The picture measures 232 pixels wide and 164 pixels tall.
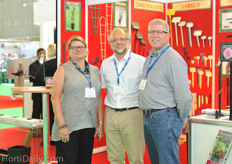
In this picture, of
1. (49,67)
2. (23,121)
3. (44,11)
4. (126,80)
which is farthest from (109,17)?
(126,80)

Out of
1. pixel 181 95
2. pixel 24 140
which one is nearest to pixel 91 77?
pixel 181 95

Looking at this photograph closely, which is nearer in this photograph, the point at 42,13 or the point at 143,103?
the point at 143,103

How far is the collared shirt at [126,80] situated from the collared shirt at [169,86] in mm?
320

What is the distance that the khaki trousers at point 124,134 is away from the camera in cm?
298

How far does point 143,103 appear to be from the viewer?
2682 mm

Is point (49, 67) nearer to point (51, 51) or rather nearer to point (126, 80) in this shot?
point (51, 51)

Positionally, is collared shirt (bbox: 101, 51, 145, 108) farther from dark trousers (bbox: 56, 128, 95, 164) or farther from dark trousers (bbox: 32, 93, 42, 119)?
dark trousers (bbox: 32, 93, 42, 119)

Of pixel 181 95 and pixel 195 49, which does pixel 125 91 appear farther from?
pixel 195 49

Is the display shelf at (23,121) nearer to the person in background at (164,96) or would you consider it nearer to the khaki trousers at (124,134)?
the khaki trousers at (124,134)

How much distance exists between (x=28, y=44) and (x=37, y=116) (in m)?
1.28

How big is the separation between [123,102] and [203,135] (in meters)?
0.76

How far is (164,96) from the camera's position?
2.58 m

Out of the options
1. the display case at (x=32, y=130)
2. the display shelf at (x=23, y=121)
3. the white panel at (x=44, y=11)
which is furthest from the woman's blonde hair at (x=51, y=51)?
the display shelf at (x=23, y=121)

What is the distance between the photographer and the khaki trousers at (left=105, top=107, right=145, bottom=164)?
2980 millimetres
